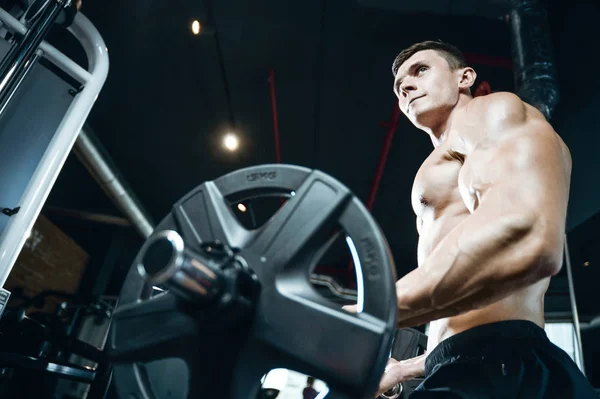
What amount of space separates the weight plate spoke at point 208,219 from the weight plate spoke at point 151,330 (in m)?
0.11

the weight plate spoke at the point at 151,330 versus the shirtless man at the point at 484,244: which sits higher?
the shirtless man at the point at 484,244

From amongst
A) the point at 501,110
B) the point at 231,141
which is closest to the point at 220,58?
the point at 231,141

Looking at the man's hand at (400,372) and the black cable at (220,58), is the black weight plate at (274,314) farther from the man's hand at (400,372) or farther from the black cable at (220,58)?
the black cable at (220,58)

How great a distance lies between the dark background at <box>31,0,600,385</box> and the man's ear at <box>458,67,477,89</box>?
195 cm

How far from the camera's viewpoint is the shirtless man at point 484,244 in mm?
667

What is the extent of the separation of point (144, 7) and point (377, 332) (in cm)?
370

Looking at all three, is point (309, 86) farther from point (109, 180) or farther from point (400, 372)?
point (400, 372)

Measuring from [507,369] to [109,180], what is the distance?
4654mm

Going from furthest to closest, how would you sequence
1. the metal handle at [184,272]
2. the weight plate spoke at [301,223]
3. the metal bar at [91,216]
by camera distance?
the metal bar at [91,216]
the weight plate spoke at [301,223]
the metal handle at [184,272]

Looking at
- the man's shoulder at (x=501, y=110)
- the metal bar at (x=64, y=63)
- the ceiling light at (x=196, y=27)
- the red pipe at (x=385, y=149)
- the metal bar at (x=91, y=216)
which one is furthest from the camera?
the metal bar at (x=91, y=216)

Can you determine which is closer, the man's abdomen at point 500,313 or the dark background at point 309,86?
the man's abdomen at point 500,313

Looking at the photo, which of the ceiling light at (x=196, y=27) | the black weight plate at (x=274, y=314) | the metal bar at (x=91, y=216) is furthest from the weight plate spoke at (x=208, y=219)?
the metal bar at (x=91, y=216)

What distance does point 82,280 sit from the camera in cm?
814

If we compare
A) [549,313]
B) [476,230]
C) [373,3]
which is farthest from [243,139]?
[549,313]
